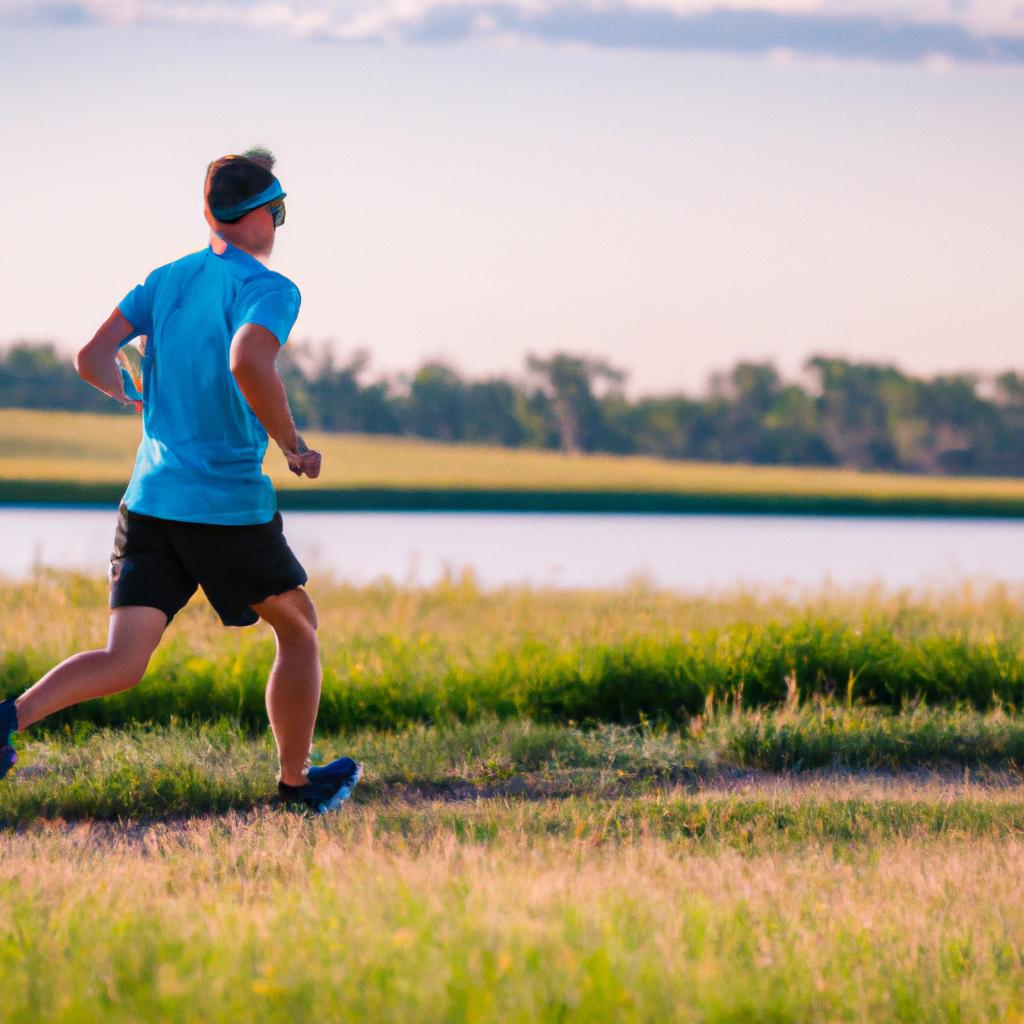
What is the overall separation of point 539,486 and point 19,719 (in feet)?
178

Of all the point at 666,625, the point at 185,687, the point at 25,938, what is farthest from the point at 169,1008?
the point at 666,625

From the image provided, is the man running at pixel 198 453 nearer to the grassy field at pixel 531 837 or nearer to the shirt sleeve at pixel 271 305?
the shirt sleeve at pixel 271 305

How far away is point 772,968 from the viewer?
3316 millimetres

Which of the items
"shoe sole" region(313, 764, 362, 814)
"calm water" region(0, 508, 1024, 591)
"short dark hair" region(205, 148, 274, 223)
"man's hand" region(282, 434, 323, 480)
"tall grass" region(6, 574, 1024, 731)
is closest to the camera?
"man's hand" region(282, 434, 323, 480)

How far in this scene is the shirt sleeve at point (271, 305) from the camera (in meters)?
4.75

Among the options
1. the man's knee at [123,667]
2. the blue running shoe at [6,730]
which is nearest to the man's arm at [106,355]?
the man's knee at [123,667]

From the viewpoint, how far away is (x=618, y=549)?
97.9 feet

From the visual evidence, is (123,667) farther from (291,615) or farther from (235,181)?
(235,181)

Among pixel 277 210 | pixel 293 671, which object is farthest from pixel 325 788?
pixel 277 210

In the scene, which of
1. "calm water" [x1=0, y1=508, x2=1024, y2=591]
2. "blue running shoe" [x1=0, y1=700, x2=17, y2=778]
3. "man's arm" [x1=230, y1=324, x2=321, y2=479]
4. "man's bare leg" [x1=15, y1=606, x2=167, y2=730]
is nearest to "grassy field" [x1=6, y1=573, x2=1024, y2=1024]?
"blue running shoe" [x1=0, y1=700, x2=17, y2=778]

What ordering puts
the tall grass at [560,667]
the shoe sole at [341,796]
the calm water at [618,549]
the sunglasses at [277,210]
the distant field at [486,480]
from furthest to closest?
the distant field at [486,480], the calm water at [618,549], the tall grass at [560,667], the shoe sole at [341,796], the sunglasses at [277,210]

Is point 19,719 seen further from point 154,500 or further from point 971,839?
point 971,839

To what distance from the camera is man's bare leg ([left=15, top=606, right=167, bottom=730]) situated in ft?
16.1

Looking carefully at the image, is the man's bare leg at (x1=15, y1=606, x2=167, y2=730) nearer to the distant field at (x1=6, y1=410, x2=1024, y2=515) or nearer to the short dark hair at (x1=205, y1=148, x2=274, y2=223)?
the short dark hair at (x1=205, y1=148, x2=274, y2=223)
